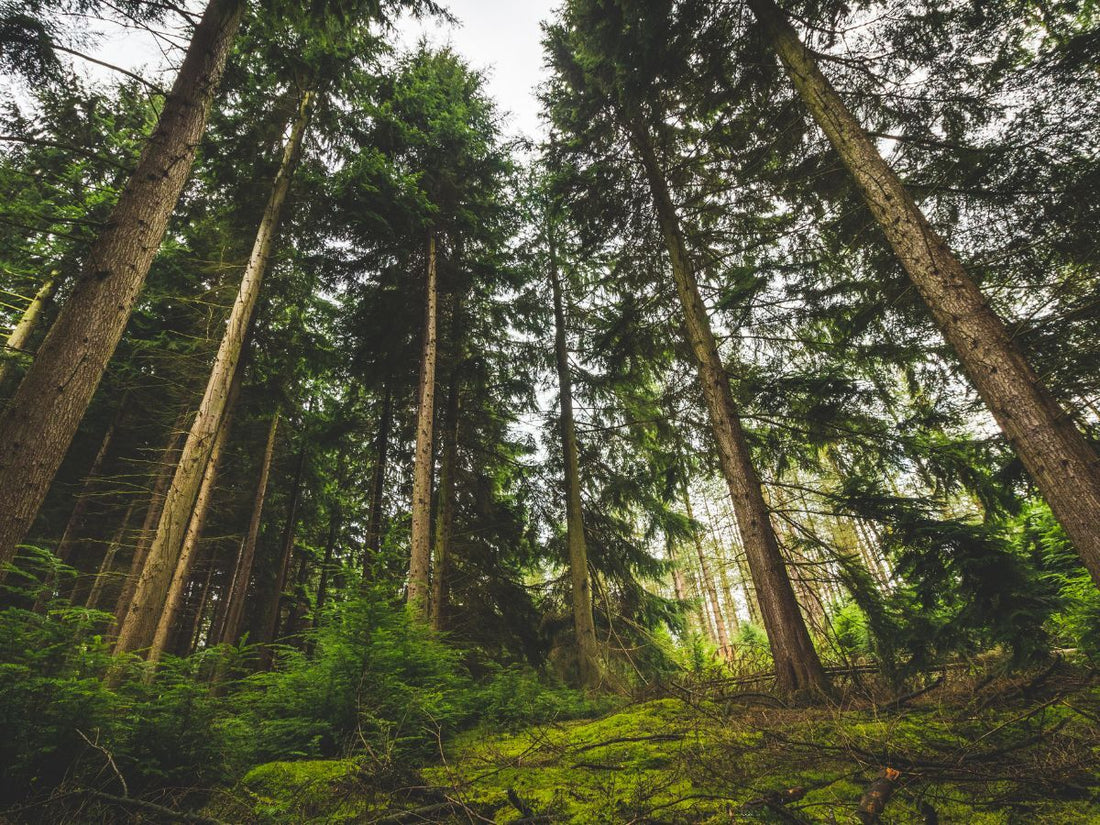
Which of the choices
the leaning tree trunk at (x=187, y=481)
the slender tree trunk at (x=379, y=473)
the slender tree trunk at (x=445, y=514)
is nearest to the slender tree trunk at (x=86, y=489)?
the slender tree trunk at (x=379, y=473)

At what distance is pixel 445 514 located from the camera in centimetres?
1001

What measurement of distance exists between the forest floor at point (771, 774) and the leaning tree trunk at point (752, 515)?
3.94ft

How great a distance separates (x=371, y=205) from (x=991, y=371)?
10.9 m

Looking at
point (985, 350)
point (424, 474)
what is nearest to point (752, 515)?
point (985, 350)

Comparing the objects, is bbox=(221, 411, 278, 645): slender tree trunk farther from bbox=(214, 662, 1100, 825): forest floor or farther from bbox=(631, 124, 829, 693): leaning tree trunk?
bbox=(631, 124, 829, 693): leaning tree trunk

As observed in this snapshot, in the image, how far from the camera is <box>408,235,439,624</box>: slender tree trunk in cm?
730

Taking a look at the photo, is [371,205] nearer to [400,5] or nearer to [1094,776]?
[400,5]

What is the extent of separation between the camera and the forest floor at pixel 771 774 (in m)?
1.89

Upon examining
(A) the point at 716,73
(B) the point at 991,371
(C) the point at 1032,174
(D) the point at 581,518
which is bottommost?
(B) the point at 991,371

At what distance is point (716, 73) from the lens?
6.93 metres

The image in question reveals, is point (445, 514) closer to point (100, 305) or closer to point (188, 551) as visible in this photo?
point (188, 551)

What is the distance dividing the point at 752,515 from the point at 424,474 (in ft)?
18.7

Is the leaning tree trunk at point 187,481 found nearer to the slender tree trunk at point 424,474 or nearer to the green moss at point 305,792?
the slender tree trunk at point 424,474

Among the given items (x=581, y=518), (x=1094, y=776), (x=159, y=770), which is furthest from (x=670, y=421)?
(x=159, y=770)
